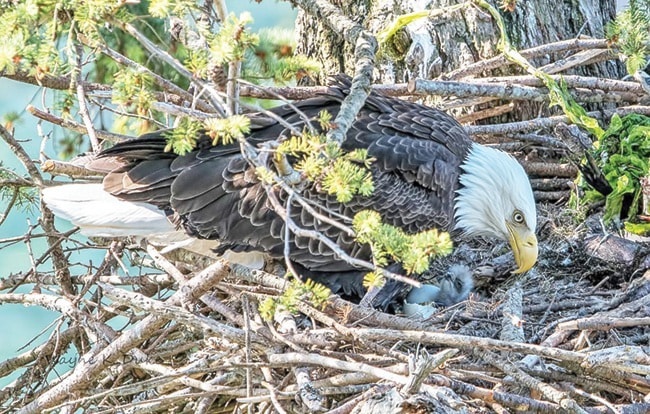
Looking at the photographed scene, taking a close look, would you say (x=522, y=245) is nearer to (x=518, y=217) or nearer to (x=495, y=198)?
(x=518, y=217)

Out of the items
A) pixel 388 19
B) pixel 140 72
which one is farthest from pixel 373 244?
pixel 388 19

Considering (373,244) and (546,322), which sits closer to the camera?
(373,244)

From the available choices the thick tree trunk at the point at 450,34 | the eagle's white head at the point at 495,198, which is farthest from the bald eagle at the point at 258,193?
the thick tree trunk at the point at 450,34

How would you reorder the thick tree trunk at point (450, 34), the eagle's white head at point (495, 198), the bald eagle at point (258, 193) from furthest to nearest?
the thick tree trunk at point (450, 34) → the eagle's white head at point (495, 198) → the bald eagle at point (258, 193)

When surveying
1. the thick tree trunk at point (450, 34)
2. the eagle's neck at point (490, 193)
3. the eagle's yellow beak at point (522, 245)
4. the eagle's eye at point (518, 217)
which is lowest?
the eagle's yellow beak at point (522, 245)

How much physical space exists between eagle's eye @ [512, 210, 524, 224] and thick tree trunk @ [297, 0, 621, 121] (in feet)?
3.09

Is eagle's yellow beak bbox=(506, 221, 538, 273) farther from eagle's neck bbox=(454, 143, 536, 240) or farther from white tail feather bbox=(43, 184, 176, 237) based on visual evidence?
white tail feather bbox=(43, 184, 176, 237)

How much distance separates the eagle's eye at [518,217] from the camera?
175 inches

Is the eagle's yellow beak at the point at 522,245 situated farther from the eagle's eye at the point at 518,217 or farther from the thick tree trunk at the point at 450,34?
the thick tree trunk at the point at 450,34

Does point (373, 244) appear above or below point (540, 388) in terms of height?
above

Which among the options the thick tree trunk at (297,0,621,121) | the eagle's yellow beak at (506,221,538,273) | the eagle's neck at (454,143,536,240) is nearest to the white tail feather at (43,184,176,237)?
the eagle's neck at (454,143,536,240)

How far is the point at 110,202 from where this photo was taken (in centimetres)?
404

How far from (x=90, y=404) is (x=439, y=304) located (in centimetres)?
155

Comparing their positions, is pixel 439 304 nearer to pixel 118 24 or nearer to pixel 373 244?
pixel 373 244
